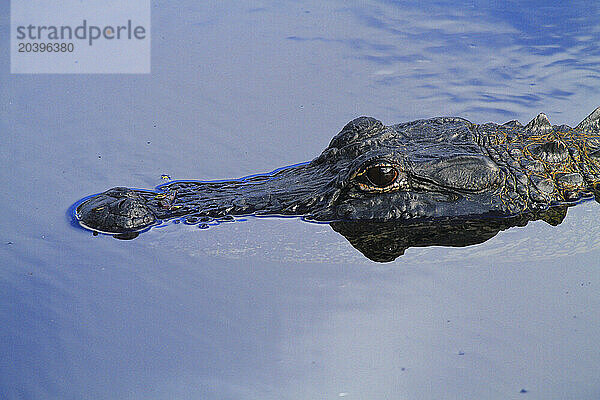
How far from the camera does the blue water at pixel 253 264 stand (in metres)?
4.12

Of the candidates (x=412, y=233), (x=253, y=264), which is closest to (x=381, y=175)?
(x=412, y=233)

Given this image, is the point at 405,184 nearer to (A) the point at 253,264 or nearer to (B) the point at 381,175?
(B) the point at 381,175

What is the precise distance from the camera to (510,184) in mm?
5453

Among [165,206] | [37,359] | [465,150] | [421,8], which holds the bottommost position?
[37,359]

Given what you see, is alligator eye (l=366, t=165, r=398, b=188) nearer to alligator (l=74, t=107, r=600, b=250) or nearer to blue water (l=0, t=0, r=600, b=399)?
alligator (l=74, t=107, r=600, b=250)

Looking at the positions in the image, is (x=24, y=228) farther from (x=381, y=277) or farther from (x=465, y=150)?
(x=465, y=150)

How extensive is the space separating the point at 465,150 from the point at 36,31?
246 inches

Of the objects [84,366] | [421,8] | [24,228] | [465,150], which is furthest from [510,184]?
[421,8]

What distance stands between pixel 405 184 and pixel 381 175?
0.66 feet

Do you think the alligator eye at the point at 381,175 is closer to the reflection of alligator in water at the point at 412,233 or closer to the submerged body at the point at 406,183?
the submerged body at the point at 406,183

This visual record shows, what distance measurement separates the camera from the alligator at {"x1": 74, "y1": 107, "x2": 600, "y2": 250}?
17.3ft

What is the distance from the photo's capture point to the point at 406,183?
528 centimetres

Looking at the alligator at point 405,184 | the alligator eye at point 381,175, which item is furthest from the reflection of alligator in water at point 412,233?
the alligator eye at point 381,175

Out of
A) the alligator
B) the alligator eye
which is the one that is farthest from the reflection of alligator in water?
the alligator eye
